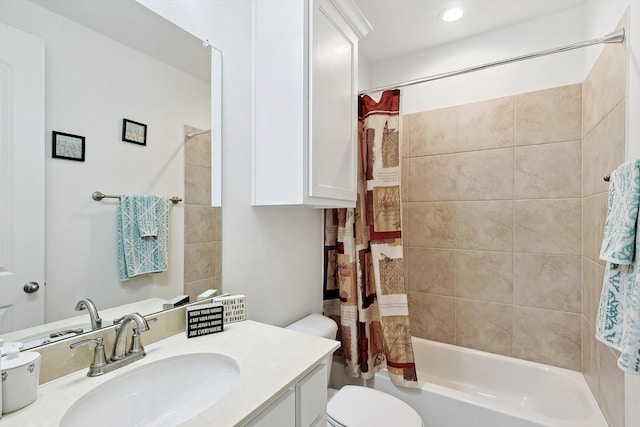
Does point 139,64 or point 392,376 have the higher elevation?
point 139,64

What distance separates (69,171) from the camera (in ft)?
2.51

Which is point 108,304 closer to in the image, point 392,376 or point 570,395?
point 392,376

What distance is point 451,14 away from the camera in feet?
6.15

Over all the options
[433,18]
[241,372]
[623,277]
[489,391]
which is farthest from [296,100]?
[489,391]

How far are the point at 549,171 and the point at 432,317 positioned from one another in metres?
1.27

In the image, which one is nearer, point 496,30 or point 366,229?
point 366,229

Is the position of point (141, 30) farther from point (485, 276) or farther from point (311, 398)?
point (485, 276)

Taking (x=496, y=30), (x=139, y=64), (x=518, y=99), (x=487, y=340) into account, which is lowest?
(x=487, y=340)

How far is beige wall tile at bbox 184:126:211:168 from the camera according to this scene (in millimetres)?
1070

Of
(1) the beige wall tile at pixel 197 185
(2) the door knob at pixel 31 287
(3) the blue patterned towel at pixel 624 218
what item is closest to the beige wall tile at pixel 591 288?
(3) the blue patterned towel at pixel 624 218

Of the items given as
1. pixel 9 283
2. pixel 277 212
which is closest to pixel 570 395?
pixel 277 212

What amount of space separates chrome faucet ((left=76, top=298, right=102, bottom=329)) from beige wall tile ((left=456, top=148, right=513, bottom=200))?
2.14 m

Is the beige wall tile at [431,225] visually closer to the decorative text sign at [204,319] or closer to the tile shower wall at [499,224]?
the tile shower wall at [499,224]

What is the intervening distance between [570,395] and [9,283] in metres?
2.51
